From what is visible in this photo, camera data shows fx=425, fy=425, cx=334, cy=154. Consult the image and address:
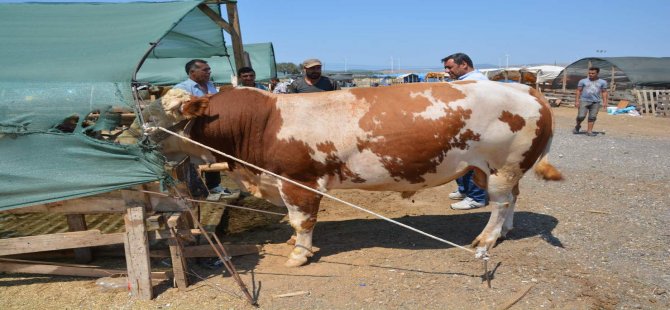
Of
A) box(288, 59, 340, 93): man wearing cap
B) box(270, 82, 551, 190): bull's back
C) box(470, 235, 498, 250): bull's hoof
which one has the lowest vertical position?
box(470, 235, 498, 250): bull's hoof

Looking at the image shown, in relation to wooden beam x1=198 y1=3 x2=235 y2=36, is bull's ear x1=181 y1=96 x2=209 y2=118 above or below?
below

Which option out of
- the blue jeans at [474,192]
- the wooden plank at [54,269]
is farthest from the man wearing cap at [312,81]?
the wooden plank at [54,269]

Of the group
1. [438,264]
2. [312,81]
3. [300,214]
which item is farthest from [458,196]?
[300,214]

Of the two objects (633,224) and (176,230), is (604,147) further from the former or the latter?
(176,230)

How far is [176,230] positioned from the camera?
12.9ft

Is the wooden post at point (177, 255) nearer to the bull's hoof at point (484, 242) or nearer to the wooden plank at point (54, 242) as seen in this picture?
the wooden plank at point (54, 242)

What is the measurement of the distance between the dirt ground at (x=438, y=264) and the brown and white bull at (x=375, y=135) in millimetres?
637

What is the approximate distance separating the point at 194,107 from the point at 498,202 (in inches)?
133

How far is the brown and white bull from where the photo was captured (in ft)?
14.1

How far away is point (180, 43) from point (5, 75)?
12.8 feet

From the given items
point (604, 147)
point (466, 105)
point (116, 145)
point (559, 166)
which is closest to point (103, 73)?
point (116, 145)

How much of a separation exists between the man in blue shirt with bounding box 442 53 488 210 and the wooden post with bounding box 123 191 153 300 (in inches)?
141

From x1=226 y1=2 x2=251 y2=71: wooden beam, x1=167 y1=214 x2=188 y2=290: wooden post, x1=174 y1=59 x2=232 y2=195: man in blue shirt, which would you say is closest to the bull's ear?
x1=167 y1=214 x2=188 y2=290: wooden post

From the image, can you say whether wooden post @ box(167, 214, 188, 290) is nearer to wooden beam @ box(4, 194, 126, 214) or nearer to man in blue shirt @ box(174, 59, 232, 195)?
wooden beam @ box(4, 194, 126, 214)
